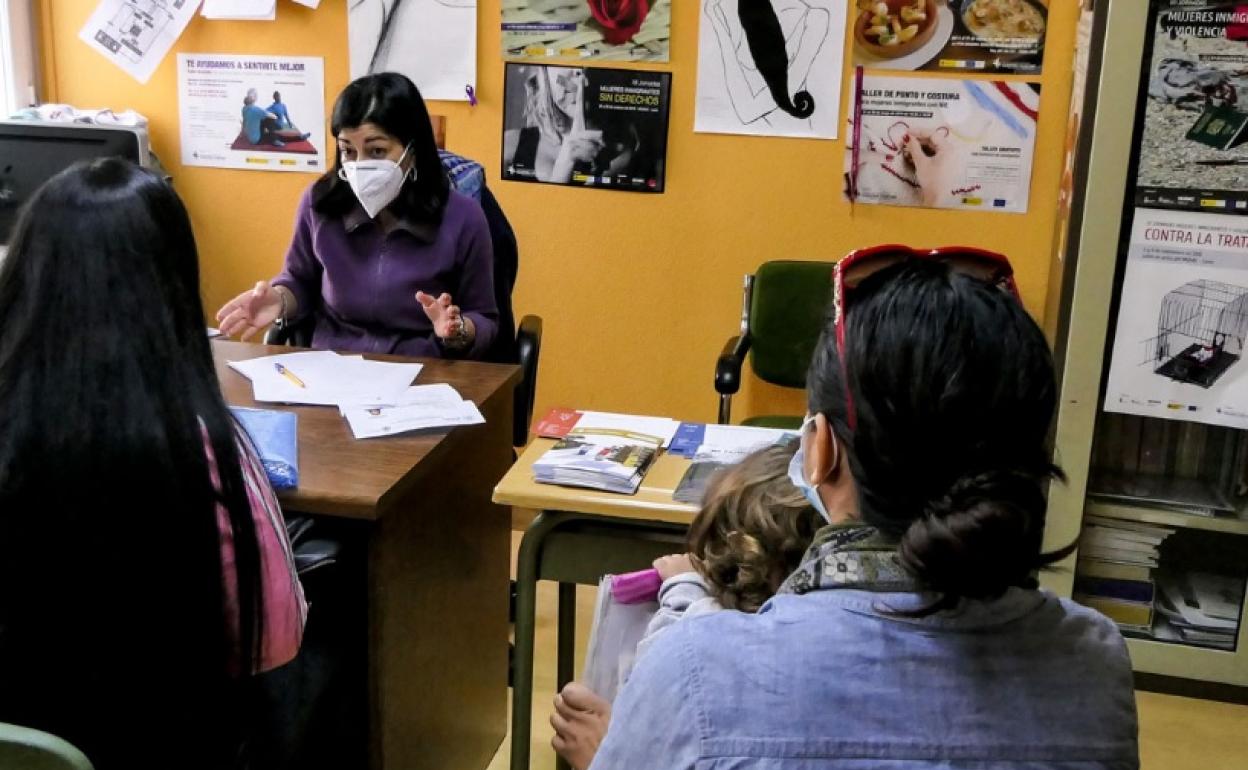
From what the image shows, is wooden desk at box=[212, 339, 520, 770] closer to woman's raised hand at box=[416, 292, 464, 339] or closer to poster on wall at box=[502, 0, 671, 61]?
woman's raised hand at box=[416, 292, 464, 339]

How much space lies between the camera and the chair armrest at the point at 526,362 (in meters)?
2.60

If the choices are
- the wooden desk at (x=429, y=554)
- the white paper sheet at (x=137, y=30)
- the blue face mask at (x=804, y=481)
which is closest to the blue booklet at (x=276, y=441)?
the wooden desk at (x=429, y=554)

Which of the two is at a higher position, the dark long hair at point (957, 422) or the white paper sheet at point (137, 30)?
the white paper sheet at point (137, 30)

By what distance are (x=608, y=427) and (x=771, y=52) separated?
1.45 meters

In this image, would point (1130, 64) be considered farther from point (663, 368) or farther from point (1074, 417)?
point (663, 368)

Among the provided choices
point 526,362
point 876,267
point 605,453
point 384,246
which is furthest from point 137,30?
point 876,267

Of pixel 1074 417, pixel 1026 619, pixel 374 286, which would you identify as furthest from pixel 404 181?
pixel 1026 619

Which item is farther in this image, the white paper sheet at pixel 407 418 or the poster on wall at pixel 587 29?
the poster on wall at pixel 587 29

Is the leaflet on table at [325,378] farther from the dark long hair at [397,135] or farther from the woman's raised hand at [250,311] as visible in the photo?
the dark long hair at [397,135]

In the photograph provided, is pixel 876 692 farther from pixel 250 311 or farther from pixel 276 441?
pixel 250 311

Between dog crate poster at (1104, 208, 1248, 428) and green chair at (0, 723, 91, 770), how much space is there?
2.20 m

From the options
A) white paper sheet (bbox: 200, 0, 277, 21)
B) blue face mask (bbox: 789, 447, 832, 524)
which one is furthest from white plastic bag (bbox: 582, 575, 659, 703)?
white paper sheet (bbox: 200, 0, 277, 21)

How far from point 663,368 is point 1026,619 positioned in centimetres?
244

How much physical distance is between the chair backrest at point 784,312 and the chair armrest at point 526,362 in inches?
23.7
